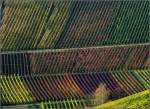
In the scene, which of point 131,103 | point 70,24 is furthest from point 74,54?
point 131,103

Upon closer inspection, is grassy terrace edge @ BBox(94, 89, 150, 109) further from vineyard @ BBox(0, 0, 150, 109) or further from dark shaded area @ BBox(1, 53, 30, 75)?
dark shaded area @ BBox(1, 53, 30, 75)

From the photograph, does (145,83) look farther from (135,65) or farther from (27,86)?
(27,86)

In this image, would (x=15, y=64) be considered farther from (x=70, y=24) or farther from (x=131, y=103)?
(x=131, y=103)

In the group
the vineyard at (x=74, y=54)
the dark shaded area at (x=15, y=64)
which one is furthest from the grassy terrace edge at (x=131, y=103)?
the dark shaded area at (x=15, y=64)

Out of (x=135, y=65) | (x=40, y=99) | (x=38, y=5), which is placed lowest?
(x=40, y=99)

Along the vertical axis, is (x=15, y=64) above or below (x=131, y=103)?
above

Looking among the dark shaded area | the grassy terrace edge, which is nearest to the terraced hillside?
the dark shaded area

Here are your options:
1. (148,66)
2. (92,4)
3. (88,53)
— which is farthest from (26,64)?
(148,66)

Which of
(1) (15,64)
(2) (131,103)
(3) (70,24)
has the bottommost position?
(2) (131,103)
